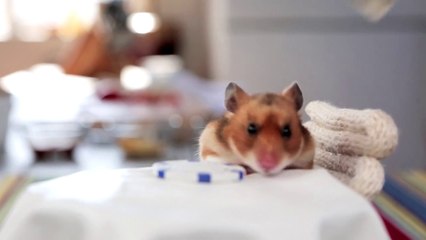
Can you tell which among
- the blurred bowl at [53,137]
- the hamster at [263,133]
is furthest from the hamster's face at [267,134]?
the blurred bowl at [53,137]

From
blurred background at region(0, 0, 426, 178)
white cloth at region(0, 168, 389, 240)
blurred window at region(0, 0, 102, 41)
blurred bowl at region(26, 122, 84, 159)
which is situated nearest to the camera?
white cloth at region(0, 168, 389, 240)

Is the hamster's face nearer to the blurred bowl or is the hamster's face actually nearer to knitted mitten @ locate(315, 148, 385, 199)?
knitted mitten @ locate(315, 148, 385, 199)

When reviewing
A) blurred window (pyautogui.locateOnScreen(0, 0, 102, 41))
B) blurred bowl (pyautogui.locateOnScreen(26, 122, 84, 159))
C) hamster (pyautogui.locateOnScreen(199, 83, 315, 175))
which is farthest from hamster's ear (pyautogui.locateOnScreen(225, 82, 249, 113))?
blurred window (pyautogui.locateOnScreen(0, 0, 102, 41))

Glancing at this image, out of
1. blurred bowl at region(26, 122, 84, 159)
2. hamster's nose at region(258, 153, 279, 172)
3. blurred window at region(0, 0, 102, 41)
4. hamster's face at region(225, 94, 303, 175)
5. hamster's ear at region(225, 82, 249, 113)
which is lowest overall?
blurred window at region(0, 0, 102, 41)

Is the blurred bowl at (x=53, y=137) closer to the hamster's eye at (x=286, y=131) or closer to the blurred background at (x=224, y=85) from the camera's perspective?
the blurred background at (x=224, y=85)

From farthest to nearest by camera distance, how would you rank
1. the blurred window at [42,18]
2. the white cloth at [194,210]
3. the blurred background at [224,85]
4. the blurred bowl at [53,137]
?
the blurred window at [42,18] → the blurred bowl at [53,137] → the blurred background at [224,85] → the white cloth at [194,210]

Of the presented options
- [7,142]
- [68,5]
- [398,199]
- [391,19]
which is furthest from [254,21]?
[68,5]

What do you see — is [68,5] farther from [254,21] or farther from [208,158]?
[208,158]
